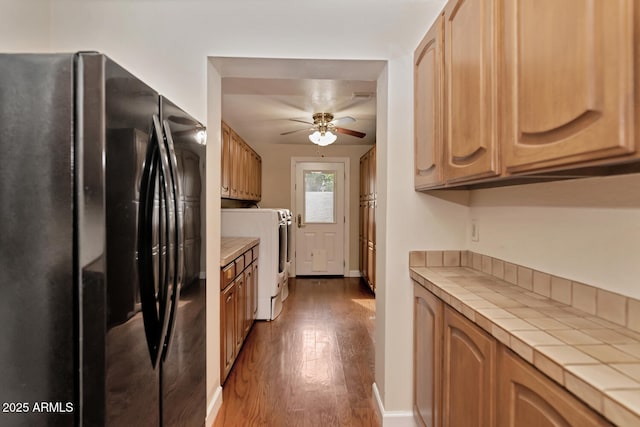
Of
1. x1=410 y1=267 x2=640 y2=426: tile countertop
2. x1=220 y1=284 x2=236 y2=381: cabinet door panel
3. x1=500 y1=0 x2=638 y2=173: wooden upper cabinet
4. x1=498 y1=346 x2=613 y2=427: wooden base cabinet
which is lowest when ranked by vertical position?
x1=220 y1=284 x2=236 y2=381: cabinet door panel

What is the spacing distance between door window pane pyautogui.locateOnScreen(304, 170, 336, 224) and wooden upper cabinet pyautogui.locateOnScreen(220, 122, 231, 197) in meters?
2.21

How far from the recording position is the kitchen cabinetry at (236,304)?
2.19 metres

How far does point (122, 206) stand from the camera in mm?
890

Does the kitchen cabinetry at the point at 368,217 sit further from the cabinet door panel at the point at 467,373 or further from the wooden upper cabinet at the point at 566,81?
the wooden upper cabinet at the point at 566,81

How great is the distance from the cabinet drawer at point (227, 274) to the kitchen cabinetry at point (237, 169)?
45.9 inches

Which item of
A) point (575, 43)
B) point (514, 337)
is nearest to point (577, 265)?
point (514, 337)

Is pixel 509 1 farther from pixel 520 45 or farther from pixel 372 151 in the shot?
pixel 372 151

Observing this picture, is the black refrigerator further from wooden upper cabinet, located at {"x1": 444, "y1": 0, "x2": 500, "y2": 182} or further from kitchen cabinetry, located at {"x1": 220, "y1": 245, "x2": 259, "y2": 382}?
kitchen cabinetry, located at {"x1": 220, "y1": 245, "x2": 259, "y2": 382}

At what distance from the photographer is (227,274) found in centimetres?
224

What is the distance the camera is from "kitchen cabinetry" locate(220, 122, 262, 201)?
11.5 ft

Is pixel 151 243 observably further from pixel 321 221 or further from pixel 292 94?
pixel 321 221

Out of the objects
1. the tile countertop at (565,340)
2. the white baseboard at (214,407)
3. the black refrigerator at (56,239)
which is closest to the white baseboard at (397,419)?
the tile countertop at (565,340)

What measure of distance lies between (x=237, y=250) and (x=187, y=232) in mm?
1211

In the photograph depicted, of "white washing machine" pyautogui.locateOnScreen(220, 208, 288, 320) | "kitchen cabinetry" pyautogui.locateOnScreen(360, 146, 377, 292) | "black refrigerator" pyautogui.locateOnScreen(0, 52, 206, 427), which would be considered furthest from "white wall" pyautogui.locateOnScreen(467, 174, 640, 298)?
"kitchen cabinetry" pyautogui.locateOnScreen(360, 146, 377, 292)
